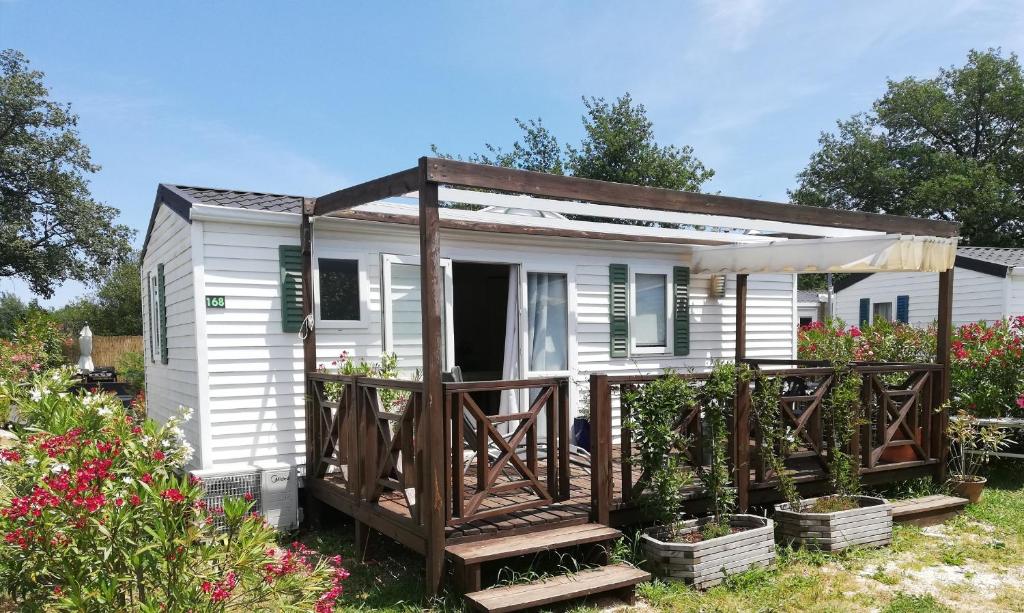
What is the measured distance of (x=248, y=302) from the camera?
5.84 meters

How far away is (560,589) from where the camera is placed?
4.02 metres

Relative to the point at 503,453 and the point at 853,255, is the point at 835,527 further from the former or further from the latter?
the point at 503,453

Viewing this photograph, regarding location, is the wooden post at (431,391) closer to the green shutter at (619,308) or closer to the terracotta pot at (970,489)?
the green shutter at (619,308)

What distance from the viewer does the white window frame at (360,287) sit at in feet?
19.7

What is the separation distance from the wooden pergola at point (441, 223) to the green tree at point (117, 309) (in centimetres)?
2692

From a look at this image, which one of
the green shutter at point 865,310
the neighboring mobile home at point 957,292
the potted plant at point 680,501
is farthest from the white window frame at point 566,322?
the green shutter at point 865,310

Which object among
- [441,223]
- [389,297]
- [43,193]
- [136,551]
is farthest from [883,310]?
[43,193]

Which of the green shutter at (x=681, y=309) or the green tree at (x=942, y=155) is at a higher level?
the green tree at (x=942, y=155)

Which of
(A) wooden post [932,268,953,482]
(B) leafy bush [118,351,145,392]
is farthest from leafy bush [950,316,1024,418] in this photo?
(B) leafy bush [118,351,145,392]

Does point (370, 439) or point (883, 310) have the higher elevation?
point (883, 310)

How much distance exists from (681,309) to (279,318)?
4268 mm

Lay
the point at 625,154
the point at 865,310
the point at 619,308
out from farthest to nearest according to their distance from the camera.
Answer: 1. the point at 625,154
2. the point at 865,310
3. the point at 619,308

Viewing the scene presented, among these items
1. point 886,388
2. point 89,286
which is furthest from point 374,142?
point 886,388

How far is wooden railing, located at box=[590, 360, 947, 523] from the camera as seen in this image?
4672mm
